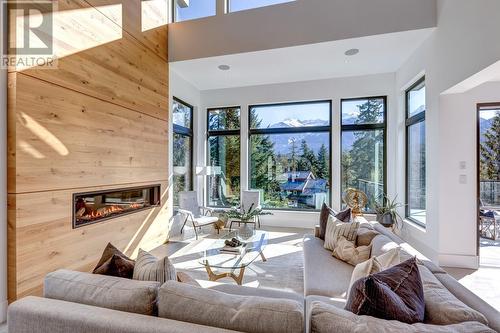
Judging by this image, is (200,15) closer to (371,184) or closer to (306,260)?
(306,260)

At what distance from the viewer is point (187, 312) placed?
1.14 metres

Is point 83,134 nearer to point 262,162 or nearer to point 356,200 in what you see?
point 262,162

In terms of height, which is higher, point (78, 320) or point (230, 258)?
point (78, 320)

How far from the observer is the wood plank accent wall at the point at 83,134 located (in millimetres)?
2312

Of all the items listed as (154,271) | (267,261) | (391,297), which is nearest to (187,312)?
(154,271)

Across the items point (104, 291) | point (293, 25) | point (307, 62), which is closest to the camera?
point (104, 291)

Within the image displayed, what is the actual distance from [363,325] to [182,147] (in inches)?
208

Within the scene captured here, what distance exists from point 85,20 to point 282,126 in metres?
4.17

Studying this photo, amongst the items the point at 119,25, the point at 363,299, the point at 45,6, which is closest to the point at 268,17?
the point at 119,25

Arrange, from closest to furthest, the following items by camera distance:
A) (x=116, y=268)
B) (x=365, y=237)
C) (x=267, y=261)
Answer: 1. (x=116, y=268)
2. (x=365, y=237)
3. (x=267, y=261)

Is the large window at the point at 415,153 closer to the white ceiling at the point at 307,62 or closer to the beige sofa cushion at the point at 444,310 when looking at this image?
the white ceiling at the point at 307,62

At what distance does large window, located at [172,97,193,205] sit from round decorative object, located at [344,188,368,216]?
11.7ft

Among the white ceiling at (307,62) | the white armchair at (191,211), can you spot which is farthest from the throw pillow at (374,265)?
the white armchair at (191,211)

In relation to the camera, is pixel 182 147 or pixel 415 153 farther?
pixel 182 147
